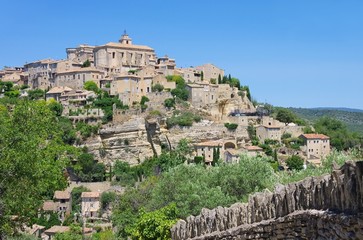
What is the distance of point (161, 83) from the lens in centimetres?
10625

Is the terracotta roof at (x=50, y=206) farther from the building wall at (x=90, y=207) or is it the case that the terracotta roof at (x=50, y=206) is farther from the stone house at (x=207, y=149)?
the stone house at (x=207, y=149)

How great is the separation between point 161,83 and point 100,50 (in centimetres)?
2153

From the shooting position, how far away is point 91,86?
361 feet

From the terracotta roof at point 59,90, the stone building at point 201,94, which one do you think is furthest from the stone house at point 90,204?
the terracotta roof at point 59,90

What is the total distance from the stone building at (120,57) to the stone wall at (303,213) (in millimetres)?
108964

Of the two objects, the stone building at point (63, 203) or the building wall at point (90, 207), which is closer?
the building wall at point (90, 207)

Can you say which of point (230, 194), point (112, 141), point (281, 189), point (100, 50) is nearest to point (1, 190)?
point (230, 194)

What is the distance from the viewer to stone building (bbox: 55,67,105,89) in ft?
371

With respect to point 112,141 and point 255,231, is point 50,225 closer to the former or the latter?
point 112,141

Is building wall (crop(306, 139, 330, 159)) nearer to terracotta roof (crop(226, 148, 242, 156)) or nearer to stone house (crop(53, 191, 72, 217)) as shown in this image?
terracotta roof (crop(226, 148, 242, 156))

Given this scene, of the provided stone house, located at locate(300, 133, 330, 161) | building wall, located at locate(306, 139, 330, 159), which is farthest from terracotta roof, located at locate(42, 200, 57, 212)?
building wall, located at locate(306, 139, 330, 159)

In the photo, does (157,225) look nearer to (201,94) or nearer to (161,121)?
(161,121)

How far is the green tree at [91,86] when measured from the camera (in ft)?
359

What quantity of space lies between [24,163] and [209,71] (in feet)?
318
